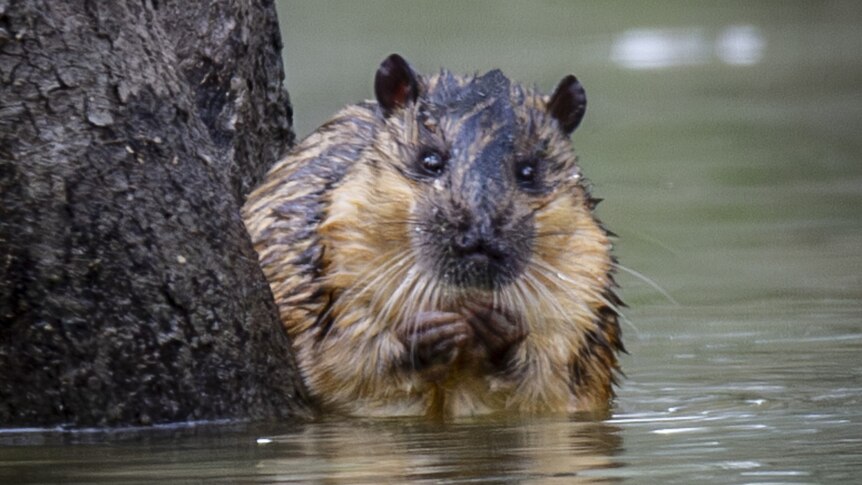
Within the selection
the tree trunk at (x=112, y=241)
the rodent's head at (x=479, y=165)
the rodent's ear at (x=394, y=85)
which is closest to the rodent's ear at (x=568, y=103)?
the rodent's head at (x=479, y=165)

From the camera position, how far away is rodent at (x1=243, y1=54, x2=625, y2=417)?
5.89 metres

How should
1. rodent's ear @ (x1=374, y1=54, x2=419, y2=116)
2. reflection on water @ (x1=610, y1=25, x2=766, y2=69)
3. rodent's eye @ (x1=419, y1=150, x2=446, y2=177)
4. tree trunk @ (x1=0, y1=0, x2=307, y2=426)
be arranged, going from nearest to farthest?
tree trunk @ (x1=0, y1=0, x2=307, y2=426) → rodent's eye @ (x1=419, y1=150, x2=446, y2=177) → rodent's ear @ (x1=374, y1=54, x2=419, y2=116) → reflection on water @ (x1=610, y1=25, x2=766, y2=69)

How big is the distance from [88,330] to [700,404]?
1.97 m

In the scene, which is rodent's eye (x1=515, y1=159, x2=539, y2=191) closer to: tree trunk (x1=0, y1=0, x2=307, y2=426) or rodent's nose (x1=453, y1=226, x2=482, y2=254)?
rodent's nose (x1=453, y1=226, x2=482, y2=254)

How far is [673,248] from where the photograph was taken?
1066 centimetres

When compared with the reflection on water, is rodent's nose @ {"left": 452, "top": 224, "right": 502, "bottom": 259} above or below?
below

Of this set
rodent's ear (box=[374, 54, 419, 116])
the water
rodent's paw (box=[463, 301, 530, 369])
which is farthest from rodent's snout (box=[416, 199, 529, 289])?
rodent's ear (box=[374, 54, 419, 116])

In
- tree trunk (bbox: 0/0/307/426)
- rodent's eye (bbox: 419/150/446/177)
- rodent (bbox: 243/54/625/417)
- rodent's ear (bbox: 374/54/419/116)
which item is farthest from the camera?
rodent's ear (bbox: 374/54/419/116)

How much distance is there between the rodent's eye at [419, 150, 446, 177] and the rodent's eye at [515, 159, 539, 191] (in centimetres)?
22

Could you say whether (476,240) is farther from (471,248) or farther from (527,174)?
(527,174)

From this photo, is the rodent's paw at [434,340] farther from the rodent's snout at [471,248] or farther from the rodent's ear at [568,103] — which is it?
the rodent's ear at [568,103]

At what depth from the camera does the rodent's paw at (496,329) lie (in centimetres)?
598

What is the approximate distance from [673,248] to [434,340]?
15.8 feet

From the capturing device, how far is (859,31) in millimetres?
20516
